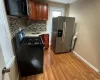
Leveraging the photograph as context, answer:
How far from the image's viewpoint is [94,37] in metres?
2.20

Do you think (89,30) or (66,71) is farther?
(89,30)

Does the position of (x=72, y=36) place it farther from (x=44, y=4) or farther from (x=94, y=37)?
(x=44, y=4)

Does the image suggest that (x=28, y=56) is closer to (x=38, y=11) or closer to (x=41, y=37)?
(x=41, y=37)

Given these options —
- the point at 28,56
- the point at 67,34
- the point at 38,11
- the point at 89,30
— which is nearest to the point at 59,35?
the point at 67,34

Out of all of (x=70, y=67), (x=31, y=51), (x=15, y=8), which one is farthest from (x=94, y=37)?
(x=15, y=8)

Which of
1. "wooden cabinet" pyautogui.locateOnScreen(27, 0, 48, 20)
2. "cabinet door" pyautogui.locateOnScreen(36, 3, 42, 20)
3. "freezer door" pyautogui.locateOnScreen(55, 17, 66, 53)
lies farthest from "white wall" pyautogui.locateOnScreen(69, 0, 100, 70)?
"cabinet door" pyautogui.locateOnScreen(36, 3, 42, 20)

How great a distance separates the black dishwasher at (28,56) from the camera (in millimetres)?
1687

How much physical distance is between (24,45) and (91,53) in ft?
6.97

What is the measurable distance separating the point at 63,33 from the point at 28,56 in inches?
70.7

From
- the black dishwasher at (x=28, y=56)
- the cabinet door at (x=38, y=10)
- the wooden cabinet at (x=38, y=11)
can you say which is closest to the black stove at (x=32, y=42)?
the black dishwasher at (x=28, y=56)

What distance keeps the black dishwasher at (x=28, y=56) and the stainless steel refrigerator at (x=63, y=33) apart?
1339 mm

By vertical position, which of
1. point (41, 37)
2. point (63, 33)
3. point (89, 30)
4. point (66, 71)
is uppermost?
point (89, 30)

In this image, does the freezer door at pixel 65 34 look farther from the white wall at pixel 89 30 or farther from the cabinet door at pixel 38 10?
the cabinet door at pixel 38 10

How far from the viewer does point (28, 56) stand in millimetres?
1773
